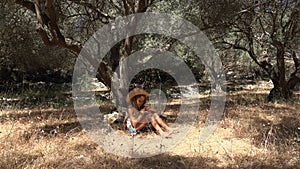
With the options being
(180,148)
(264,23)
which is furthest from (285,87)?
(180,148)

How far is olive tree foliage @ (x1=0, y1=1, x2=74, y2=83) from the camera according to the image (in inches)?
490

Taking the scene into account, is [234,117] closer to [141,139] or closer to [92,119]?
[141,139]

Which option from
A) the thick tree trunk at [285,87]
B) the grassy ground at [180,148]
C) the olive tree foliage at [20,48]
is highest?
the olive tree foliage at [20,48]

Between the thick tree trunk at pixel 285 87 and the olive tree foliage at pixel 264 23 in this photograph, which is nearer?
the olive tree foliage at pixel 264 23

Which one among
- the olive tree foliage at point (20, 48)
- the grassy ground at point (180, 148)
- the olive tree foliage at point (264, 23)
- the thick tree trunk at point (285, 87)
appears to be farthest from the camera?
the olive tree foliage at point (20, 48)

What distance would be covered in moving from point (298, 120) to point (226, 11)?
12.3ft

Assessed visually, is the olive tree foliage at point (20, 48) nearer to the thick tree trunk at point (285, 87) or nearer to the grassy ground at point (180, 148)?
the grassy ground at point (180, 148)

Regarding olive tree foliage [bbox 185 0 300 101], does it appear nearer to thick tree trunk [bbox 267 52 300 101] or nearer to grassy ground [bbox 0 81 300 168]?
thick tree trunk [bbox 267 52 300 101]

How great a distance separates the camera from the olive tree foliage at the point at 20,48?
12453mm

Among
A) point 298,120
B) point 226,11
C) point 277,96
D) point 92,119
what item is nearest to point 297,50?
point 277,96

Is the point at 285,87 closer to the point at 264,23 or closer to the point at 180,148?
the point at 264,23

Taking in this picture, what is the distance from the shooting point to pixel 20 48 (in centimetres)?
1469

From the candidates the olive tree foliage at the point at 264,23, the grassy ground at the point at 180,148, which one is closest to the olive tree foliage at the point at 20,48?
the grassy ground at the point at 180,148

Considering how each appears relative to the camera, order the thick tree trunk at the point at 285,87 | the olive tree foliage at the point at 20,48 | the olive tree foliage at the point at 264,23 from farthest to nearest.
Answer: the olive tree foliage at the point at 20,48 < the thick tree trunk at the point at 285,87 < the olive tree foliage at the point at 264,23
